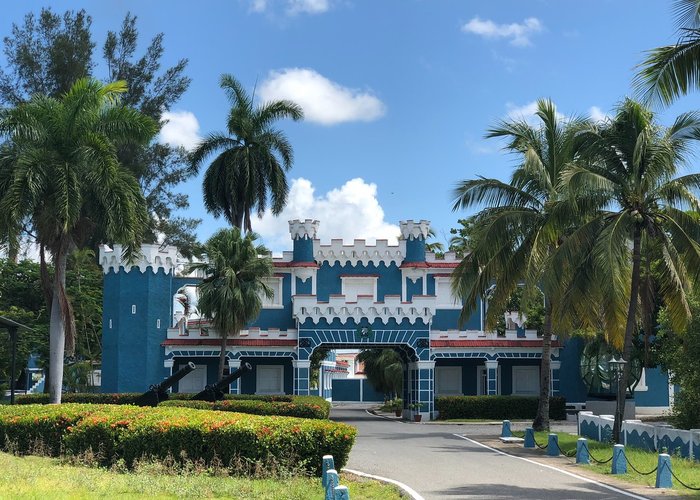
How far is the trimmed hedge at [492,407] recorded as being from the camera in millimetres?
39625

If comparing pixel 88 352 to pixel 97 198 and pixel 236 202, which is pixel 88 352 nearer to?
pixel 236 202

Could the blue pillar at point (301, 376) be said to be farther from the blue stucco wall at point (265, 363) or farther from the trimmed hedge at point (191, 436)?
the trimmed hedge at point (191, 436)

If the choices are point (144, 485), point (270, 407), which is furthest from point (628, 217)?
point (144, 485)

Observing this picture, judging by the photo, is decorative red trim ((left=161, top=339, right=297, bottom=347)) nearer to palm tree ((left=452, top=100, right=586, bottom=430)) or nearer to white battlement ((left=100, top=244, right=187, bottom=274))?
white battlement ((left=100, top=244, right=187, bottom=274))

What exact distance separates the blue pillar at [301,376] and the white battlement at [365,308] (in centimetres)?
201

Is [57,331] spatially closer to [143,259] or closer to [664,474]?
[143,259]

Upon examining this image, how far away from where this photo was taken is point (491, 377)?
1652 inches

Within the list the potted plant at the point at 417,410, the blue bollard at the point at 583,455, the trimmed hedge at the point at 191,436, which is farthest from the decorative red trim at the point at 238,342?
the blue bollard at the point at 583,455

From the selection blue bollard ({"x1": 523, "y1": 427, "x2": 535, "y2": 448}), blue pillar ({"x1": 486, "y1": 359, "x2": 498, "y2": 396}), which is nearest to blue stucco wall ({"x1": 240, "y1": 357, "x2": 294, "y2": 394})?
blue pillar ({"x1": 486, "y1": 359, "x2": 498, "y2": 396})

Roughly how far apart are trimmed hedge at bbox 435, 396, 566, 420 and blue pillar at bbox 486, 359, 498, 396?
A: 5.62 feet

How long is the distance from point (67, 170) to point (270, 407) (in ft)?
31.5

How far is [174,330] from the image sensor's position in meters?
40.9

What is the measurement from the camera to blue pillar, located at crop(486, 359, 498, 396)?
4138 cm

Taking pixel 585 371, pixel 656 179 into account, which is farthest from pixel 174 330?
pixel 656 179
